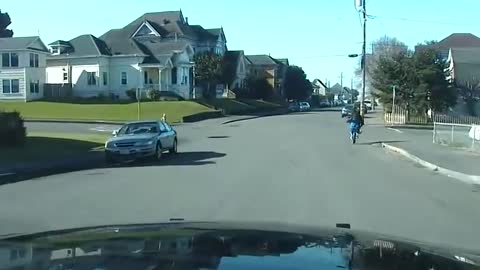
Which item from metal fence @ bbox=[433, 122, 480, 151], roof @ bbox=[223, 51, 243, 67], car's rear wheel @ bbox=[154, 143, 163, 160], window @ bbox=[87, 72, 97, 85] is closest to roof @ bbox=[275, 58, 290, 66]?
roof @ bbox=[223, 51, 243, 67]

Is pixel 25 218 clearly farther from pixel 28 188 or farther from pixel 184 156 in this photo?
pixel 184 156

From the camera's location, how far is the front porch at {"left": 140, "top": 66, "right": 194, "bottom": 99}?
74000mm

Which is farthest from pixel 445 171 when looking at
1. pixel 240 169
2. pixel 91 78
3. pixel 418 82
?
pixel 91 78

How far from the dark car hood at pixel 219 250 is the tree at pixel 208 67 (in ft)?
253

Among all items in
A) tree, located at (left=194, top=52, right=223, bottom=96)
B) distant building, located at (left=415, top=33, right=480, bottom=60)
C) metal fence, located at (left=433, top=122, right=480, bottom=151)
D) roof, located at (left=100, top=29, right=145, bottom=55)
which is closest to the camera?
metal fence, located at (left=433, top=122, right=480, bottom=151)

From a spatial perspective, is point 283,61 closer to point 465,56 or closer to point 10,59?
point 465,56

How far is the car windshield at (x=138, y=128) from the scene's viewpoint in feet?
80.9

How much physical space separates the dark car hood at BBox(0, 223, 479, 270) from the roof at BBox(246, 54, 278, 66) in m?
123

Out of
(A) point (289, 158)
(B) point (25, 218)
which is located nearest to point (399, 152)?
(A) point (289, 158)

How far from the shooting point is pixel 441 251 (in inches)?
169

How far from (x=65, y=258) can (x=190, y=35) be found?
8627cm

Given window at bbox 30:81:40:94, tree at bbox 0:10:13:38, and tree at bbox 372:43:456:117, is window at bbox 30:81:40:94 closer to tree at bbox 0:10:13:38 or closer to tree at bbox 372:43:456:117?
tree at bbox 372:43:456:117

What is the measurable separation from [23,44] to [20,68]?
2.51m

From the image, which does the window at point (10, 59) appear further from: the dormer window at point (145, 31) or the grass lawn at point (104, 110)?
the dormer window at point (145, 31)
